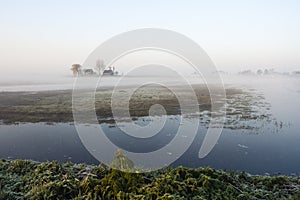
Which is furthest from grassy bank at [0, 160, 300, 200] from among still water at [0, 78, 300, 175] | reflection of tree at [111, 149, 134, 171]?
still water at [0, 78, 300, 175]

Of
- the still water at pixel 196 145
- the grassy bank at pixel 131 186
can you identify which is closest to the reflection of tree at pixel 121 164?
the grassy bank at pixel 131 186

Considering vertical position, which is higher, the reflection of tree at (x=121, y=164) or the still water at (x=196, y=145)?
the reflection of tree at (x=121, y=164)

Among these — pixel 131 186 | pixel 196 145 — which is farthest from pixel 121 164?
pixel 196 145

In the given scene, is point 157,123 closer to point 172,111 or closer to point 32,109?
point 172,111

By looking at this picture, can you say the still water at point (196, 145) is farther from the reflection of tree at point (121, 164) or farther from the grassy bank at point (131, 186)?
the reflection of tree at point (121, 164)

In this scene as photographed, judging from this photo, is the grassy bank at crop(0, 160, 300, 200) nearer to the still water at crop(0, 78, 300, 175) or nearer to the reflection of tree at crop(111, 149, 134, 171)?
the reflection of tree at crop(111, 149, 134, 171)

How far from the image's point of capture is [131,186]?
399 centimetres

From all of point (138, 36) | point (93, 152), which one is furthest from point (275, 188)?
point (93, 152)

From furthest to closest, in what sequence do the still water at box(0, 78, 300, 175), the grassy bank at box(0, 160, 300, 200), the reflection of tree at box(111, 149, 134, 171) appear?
the still water at box(0, 78, 300, 175) → the reflection of tree at box(111, 149, 134, 171) → the grassy bank at box(0, 160, 300, 200)

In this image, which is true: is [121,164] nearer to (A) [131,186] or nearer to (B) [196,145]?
(A) [131,186]

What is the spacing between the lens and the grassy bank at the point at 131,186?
3.86 meters

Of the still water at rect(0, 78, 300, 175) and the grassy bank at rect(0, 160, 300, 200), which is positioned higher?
the grassy bank at rect(0, 160, 300, 200)

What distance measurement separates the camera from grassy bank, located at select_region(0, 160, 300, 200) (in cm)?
386

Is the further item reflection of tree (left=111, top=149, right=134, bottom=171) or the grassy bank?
reflection of tree (left=111, top=149, right=134, bottom=171)
